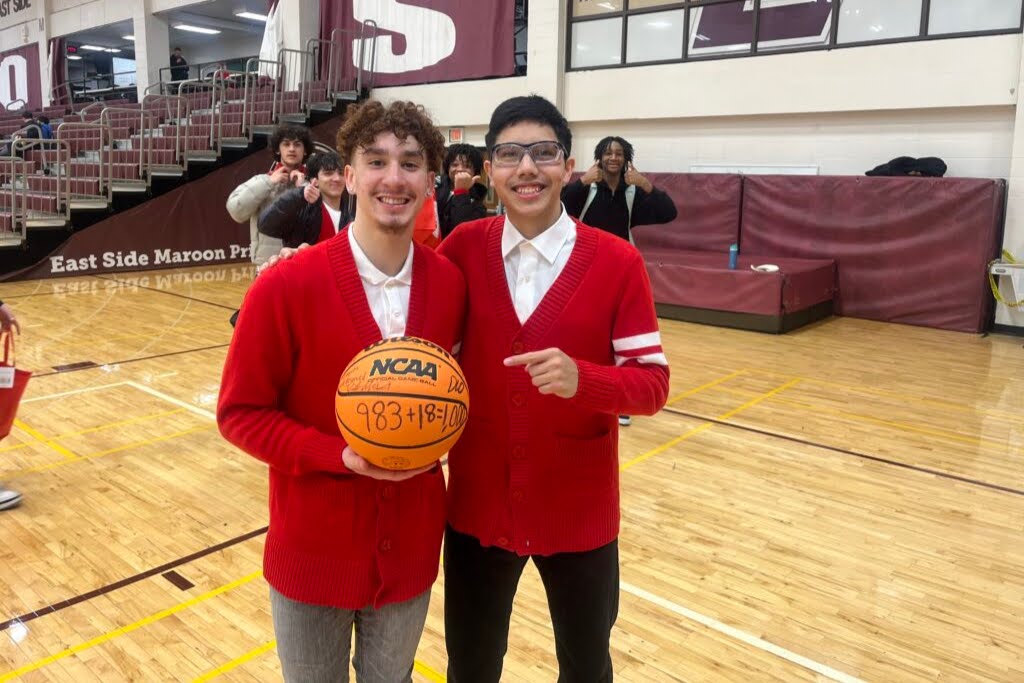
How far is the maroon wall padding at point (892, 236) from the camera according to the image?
780cm

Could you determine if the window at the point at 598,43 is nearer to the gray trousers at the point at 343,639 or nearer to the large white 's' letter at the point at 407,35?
the large white 's' letter at the point at 407,35

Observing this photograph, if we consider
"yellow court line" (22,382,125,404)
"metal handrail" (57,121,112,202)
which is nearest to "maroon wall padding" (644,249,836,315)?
"yellow court line" (22,382,125,404)

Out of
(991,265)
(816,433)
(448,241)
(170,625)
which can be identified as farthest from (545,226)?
(991,265)

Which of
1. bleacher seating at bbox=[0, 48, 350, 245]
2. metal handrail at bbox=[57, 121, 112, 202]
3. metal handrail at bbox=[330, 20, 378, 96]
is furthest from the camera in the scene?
metal handrail at bbox=[330, 20, 378, 96]

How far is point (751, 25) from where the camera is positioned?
9.30 m

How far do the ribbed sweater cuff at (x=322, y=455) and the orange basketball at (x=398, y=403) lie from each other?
33mm

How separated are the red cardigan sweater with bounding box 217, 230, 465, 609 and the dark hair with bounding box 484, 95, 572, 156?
316mm

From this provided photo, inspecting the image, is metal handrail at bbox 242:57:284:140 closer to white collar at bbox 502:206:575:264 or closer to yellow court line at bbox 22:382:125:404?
yellow court line at bbox 22:382:125:404

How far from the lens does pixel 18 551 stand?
314cm

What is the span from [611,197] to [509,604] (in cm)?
336

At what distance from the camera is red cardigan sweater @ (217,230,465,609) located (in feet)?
4.49

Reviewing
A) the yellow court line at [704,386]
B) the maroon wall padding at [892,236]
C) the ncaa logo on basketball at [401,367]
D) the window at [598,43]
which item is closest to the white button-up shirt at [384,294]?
the ncaa logo on basketball at [401,367]

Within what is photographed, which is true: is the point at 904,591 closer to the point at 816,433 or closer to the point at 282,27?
the point at 816,433

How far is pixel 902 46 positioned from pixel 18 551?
344 inches
